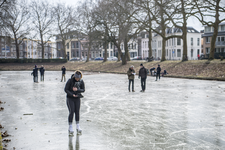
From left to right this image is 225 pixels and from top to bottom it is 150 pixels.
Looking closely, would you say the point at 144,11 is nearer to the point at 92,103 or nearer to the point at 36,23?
the point at 92,103

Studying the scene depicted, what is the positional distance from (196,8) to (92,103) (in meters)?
22.6

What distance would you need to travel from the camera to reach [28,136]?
6.23 m

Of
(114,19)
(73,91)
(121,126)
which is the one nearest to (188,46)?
(114,19)

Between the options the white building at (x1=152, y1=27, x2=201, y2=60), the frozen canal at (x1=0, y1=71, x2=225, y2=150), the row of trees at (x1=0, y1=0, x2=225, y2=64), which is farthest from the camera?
the white building at (x1=152, y1=27, x2=201, y2=60)

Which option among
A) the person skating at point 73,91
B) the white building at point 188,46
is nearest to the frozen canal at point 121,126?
the person skating at point 73,91

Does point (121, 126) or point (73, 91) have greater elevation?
point (73, 91)

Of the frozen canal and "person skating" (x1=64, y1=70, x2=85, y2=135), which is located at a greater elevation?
"person skating" (x1=64, y1=70, x2=85, y2=135)

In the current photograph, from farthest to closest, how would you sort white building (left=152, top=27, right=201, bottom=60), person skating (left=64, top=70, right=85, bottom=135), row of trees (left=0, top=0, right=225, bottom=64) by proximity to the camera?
white building (left=152, top=27, right=201, bottom=60), row of trees (left=0, top=0, right=225, bottom=64), person skating (left=64, top=70, right=85, bottom=135)

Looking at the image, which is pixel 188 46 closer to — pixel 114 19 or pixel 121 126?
pixel 114 19

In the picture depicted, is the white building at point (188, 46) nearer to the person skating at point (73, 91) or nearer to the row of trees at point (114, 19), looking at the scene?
the row of trees at point (114, 19)

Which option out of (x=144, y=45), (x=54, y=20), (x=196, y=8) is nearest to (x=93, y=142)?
(x=196, y=8)

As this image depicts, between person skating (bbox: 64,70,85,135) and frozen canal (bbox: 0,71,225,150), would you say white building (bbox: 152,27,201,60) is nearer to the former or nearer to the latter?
frozen canal (bbox: 0,71,225,150)

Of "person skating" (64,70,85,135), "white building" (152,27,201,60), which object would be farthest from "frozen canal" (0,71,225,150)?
"white building" (152,27,201,60)

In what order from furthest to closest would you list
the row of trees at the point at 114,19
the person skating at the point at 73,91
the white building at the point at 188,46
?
the white building at the point at 188,46
the row of trees at the point at 114,19
the person skating at the point at 73,91
